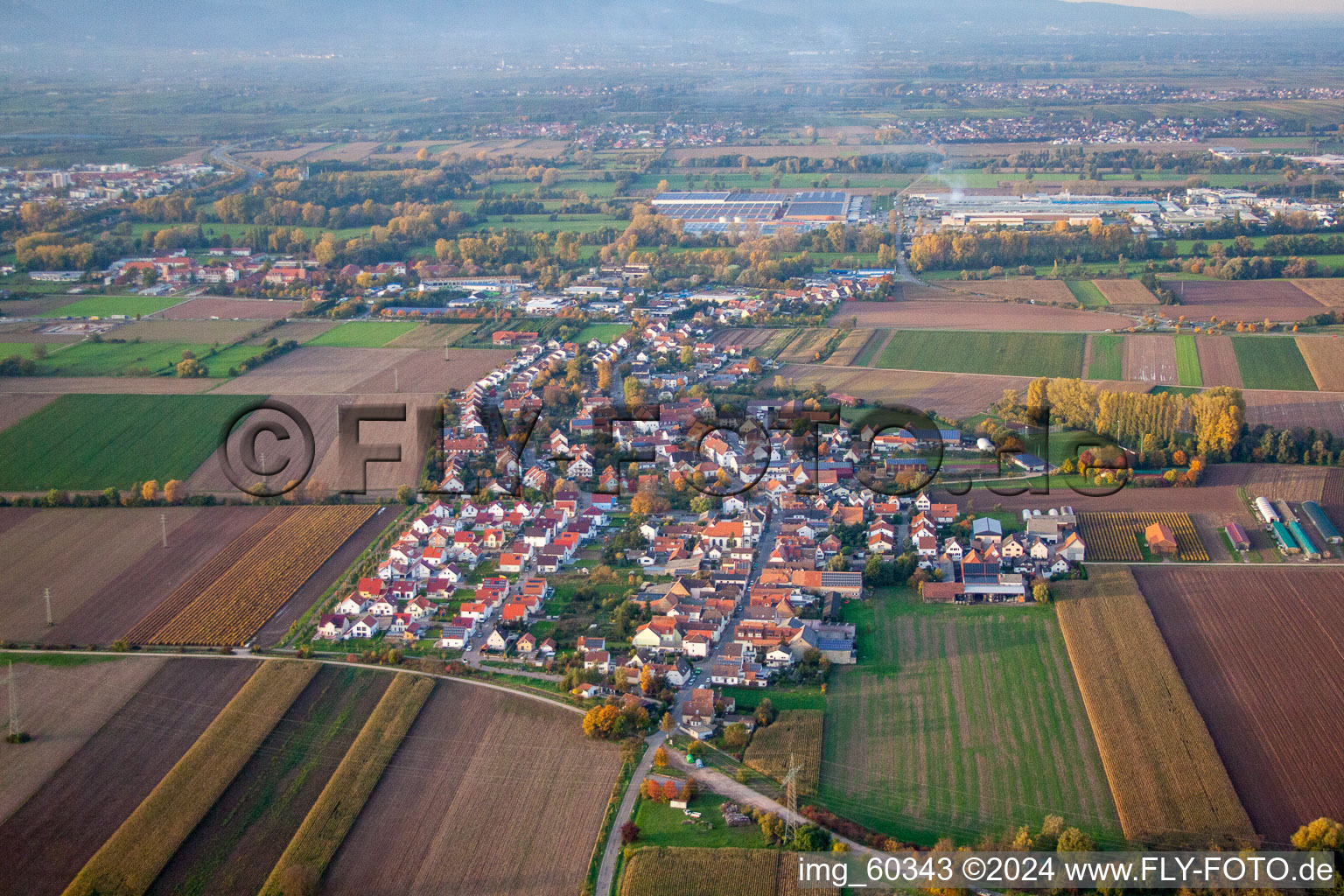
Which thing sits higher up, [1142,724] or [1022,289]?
[1022,289]

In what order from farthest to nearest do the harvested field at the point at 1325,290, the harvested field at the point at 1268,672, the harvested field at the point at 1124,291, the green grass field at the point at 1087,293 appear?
the harvested field at the point at 1124,291 < the green grass field at the point at 1087,293 < the harvested field at the point at 1325,290 < the harvested field at the point at 1268,672

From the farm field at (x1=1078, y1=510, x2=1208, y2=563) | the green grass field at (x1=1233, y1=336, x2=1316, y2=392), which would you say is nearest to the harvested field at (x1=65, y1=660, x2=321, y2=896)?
the farm field at (x1=1078, y1=510, x2=1208, y2=563)

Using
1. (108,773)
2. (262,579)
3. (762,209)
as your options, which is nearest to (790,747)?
(108,773)

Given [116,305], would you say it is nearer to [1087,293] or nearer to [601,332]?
[601,332]

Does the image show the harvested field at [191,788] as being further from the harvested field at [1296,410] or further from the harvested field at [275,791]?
the harvested field at [1296,410]

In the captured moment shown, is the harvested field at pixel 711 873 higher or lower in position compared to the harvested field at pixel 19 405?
lower

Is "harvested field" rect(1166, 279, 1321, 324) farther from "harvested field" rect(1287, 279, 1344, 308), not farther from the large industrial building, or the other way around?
the large industrial building

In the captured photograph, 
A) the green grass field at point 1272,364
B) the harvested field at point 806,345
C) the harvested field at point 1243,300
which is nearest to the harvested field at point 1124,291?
the harvested field at point 1243,300
